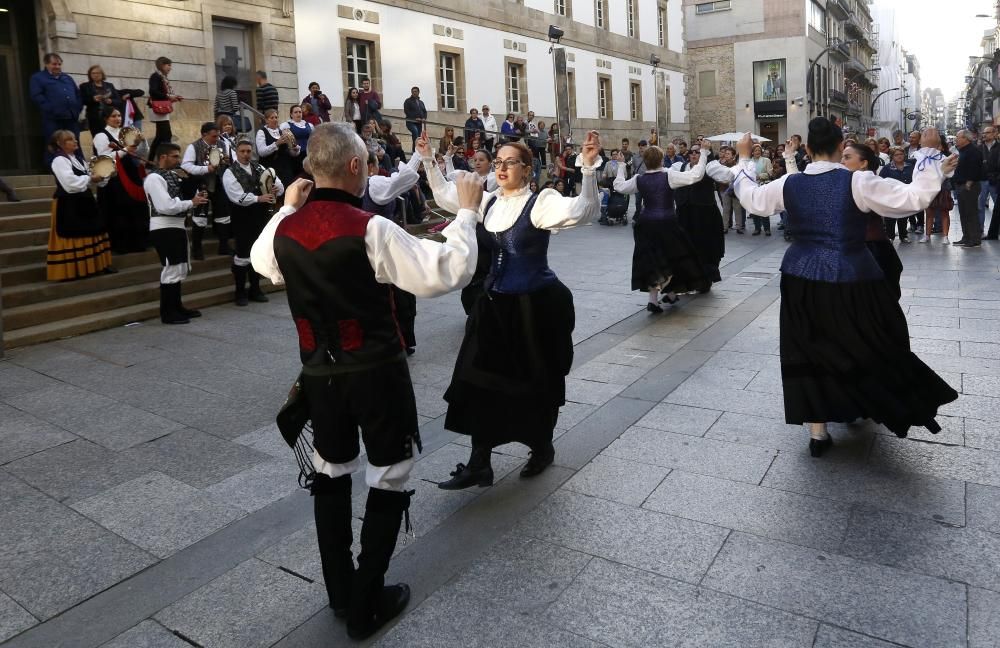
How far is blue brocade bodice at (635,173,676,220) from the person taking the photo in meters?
8.96

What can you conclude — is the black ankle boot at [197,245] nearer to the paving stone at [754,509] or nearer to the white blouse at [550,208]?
the white blouse at [550,208]

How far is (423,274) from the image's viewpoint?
279 cm

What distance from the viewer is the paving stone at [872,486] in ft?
12.7

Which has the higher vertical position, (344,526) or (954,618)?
(344,526)

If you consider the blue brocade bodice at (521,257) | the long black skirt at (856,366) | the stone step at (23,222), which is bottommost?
the long black skirt at (856,366)

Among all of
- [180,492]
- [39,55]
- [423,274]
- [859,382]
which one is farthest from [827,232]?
[39,55]

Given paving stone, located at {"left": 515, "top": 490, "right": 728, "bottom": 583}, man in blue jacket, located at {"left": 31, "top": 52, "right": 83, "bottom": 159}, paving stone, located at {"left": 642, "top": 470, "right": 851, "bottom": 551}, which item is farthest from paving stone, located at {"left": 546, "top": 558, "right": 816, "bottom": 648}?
man in blue jacket, located at {"left": 31, "top": 52, "right": 83, "bottom": 159}

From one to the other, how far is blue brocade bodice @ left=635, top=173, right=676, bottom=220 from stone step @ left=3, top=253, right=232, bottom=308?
18.4 feet

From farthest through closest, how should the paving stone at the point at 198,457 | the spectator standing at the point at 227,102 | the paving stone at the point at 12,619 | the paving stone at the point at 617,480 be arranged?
the spectator standing at the point at 227,102 → the paving stone at the point at 198,457 → the paving stone at the point at 617,480 → the paving stone at the point at 12,619

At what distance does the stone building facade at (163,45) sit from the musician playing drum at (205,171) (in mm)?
3960

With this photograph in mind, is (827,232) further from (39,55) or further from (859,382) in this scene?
(39,55)

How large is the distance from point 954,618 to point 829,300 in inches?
79.8

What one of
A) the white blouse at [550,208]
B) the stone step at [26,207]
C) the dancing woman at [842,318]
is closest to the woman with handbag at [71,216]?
the stone step at [26,207]

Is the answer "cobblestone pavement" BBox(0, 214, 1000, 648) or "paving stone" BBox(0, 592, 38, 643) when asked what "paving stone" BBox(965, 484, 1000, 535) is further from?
"paving stone" BBox(0, 592, 38, 643)
